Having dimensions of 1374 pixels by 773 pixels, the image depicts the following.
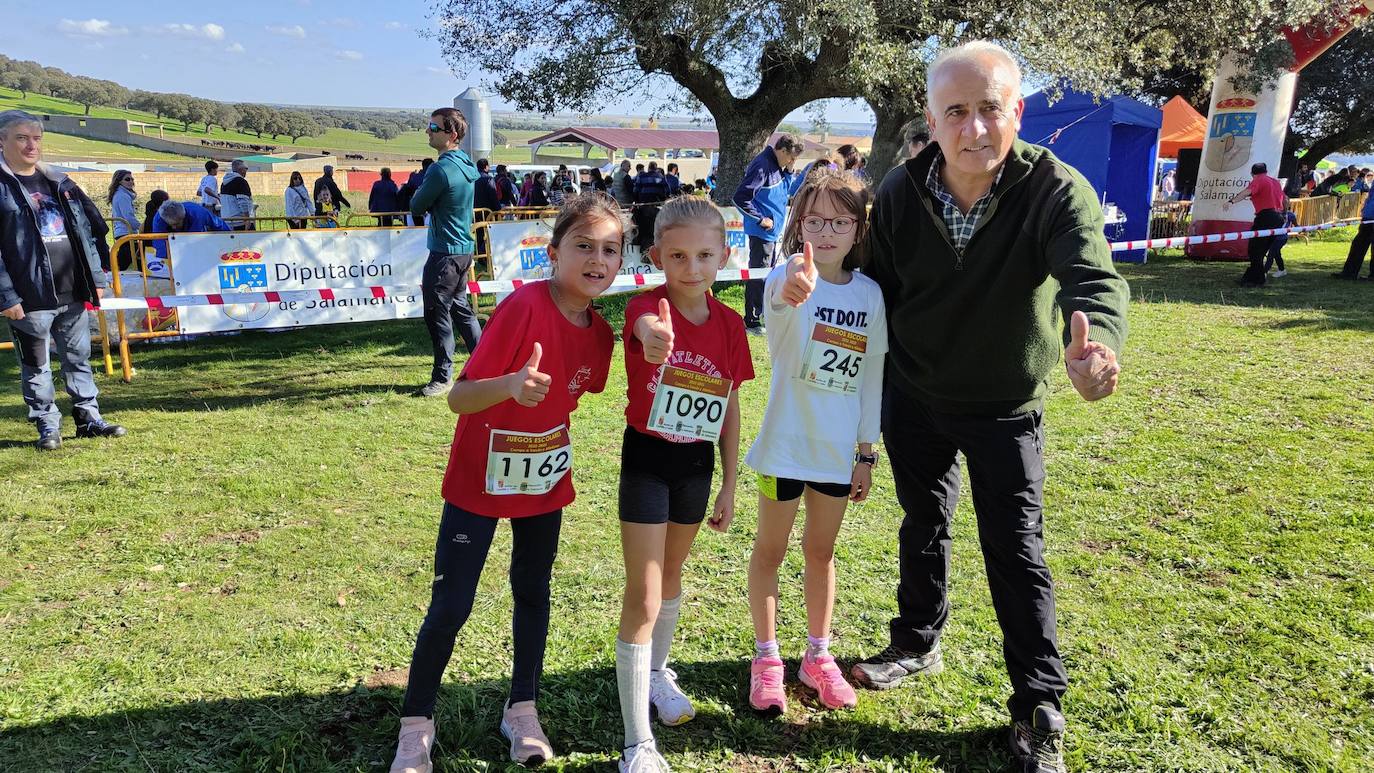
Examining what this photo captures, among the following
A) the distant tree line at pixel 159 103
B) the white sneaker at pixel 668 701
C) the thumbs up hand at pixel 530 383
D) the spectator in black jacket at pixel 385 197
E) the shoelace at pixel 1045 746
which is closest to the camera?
the thumbs up hand at pixel 530 383

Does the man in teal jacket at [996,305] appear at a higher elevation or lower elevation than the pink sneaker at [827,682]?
higher

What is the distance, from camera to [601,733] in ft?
9.31

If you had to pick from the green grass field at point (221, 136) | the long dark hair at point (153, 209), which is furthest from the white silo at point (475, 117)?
the green grass field at point (221, 136)

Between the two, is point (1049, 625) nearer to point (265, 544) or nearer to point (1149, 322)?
point (265, 544)

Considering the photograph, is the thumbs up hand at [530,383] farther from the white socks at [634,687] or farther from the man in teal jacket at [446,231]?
the man in teal jacket at [446,231]

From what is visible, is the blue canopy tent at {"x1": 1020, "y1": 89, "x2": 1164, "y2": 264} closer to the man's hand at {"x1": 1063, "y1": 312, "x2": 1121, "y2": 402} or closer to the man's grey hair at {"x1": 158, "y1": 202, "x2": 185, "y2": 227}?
the man's grey hair at {"x1": 158, "y1": 202, "x2": 185, "y2": 227}

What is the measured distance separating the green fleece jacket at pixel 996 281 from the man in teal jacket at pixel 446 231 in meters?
4.70

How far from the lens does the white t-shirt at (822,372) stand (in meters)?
2.71

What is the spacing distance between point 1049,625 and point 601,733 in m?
1.45

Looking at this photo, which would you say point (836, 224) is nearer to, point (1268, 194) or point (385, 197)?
point (1268, 194)

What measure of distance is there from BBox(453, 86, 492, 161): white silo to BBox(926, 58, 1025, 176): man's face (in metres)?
30.5

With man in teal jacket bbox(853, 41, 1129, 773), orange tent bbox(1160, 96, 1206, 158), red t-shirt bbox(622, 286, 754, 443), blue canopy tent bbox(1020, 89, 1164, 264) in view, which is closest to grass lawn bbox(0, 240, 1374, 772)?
man in teal jacket bbox(853, 41, 1129, 773)

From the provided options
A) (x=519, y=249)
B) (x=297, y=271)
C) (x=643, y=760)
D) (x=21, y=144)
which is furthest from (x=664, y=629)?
(x=519, y=249)

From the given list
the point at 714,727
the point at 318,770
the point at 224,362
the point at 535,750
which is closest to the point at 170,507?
the point at 318,770
